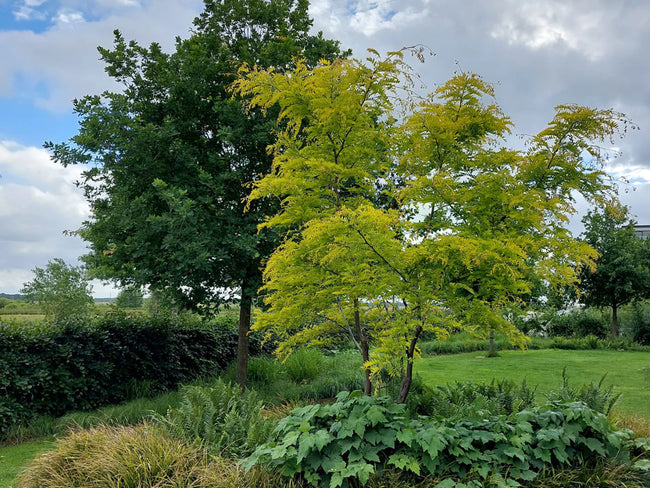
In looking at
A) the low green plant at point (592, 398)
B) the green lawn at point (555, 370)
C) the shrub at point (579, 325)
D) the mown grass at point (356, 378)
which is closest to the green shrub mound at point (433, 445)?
the low green plant at point (592, 398)

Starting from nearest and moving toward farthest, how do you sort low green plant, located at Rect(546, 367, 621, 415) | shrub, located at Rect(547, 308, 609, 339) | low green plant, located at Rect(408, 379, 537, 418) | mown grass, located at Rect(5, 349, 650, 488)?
low green plant, located at Rect(408, 379, 537, 418) < low green plant, located at Rect(546, 367, 621, 415) < mown grass, located at Rect(5, 349, 650, 488) < shrub, located at Rect(547, 308, 609, 339)

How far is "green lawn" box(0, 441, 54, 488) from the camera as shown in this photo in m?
5.15

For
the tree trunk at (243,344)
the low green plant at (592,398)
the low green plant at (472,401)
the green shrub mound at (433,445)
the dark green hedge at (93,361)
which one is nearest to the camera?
the green shrub mound at (433,445)

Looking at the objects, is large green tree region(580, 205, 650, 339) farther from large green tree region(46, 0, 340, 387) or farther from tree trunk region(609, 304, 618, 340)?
large green tree region(46, 0, 340, 387)

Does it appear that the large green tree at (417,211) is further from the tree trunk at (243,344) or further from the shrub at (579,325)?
the shrub at (579,325)

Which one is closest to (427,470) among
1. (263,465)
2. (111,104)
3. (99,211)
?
(263,465)

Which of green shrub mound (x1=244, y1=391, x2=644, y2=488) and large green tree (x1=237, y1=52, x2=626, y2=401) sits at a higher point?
large green tree (x1=237, y1=52, x2=626, y2=401)

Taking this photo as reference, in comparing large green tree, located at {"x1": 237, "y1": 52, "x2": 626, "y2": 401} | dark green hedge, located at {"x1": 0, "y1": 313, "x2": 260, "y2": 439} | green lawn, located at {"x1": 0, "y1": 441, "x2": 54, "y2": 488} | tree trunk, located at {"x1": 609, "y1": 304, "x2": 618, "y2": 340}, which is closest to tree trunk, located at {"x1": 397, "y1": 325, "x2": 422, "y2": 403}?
large green tree, located at {"x1": 237, "y1": 52, "x2": 626, "y2": 401}

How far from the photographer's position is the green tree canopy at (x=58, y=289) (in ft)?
55.3

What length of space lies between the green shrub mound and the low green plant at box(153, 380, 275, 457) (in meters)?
0.40

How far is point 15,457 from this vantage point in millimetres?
5938

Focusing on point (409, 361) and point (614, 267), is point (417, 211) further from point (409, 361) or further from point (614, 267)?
point (614, 267)

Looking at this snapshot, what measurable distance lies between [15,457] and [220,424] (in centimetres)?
332

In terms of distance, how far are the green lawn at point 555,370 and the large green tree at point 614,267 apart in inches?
111
